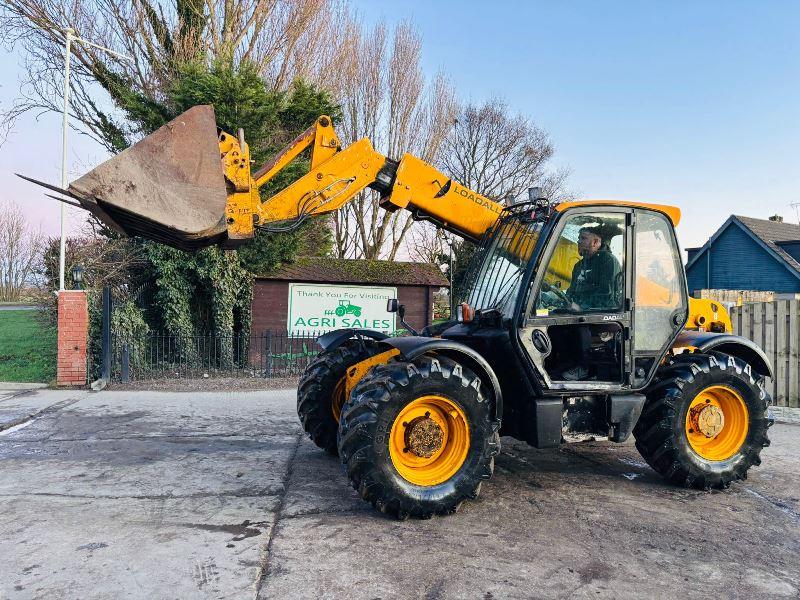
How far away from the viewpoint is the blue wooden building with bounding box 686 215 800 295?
27453 millimetres

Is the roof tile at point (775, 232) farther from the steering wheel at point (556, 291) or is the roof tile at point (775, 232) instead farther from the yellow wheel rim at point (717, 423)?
the steering wheel at point (556, 291)

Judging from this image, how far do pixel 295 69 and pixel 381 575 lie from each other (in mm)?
17750

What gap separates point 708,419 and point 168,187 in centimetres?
475

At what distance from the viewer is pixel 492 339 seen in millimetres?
5129

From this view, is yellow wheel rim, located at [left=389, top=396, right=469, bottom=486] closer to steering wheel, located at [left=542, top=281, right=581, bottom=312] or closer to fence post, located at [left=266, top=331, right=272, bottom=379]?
steering wheel, located at [left=542, top=281, right=581, bottom=312]

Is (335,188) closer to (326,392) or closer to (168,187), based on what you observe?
(168,187)

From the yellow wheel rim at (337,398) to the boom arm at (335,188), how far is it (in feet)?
5.45

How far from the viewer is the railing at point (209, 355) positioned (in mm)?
12133

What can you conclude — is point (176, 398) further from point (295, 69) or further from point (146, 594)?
point (295, 69)

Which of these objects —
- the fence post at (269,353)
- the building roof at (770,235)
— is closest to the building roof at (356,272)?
the fence post at (269,353)

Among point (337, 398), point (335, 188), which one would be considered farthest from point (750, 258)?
point (335, 188)

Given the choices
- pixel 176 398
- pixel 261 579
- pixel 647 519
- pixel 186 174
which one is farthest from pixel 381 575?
pixel 176 398

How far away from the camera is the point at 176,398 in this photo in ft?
32.9

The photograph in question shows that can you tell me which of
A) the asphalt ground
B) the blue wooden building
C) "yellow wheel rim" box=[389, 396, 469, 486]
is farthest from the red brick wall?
the blue wooden building
